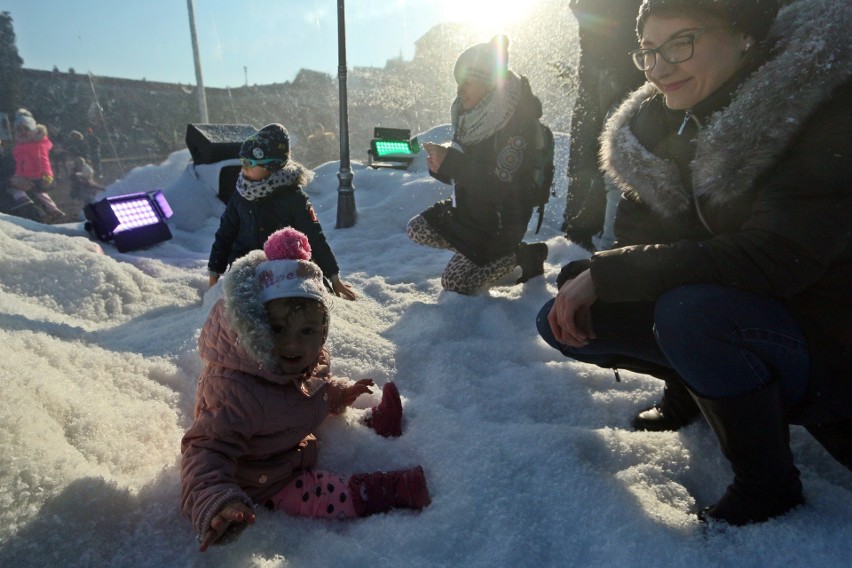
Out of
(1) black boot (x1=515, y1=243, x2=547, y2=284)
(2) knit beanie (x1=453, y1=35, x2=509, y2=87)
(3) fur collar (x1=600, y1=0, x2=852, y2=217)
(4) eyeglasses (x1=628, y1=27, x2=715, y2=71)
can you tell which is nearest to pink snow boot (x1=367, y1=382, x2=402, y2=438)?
(3) fur collar (x1=600, y1=0, x2=852, y2=217)

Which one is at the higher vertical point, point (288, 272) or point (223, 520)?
point (288, 272)

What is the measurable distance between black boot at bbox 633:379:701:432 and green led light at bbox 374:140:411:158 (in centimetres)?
608

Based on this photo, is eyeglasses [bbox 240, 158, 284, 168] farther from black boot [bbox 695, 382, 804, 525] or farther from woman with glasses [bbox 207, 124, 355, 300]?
black boot [bbox 695, 382, 804, 525]

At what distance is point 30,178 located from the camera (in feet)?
23.6

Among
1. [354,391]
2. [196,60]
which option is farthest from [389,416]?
[196,60]

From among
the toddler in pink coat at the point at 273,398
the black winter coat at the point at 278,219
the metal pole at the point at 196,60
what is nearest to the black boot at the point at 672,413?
the toddler in pink coat at the point at 273,398

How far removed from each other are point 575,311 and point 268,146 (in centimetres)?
202

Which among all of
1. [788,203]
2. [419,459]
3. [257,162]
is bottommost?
[419,459]

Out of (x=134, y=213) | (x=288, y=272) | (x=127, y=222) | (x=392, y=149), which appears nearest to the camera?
(x=288, y=272)

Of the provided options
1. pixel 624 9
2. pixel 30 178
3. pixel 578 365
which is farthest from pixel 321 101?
pixel 578 365

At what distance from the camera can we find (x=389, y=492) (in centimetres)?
126

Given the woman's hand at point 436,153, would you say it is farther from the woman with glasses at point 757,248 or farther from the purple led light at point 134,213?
the purple led light at point 134,213

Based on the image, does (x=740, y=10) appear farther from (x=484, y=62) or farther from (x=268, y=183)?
(x=268, y=183)

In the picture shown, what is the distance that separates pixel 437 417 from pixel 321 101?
17.5 meters
